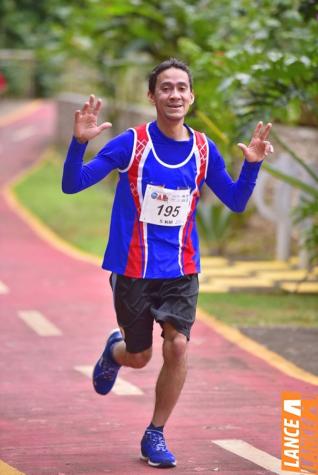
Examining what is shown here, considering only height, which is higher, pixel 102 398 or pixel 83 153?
pixel 83 153

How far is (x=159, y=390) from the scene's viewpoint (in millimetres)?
6355

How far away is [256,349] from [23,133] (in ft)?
103

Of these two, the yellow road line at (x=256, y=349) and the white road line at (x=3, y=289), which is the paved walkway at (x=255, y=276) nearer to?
the yellow road line at (x=256, y=349)

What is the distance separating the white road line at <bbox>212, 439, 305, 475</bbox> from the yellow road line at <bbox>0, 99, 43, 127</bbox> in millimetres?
37668

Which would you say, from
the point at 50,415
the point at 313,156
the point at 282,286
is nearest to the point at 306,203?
the point at 282,286

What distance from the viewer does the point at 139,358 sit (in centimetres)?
656

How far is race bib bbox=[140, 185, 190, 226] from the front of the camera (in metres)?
6.25

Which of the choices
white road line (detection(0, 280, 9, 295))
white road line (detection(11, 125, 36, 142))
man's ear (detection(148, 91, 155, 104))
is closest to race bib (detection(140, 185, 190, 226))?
man's ear (detection(148, 91, 155, 104))

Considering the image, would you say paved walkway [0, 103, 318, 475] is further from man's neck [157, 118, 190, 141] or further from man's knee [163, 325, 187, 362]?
man's neck [157, 118, 190, 141]

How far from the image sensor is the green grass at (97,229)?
11.5 metres

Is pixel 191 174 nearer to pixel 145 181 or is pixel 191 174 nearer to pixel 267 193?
pixel 145 181

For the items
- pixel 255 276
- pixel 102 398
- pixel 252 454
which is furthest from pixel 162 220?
pixel 255 276

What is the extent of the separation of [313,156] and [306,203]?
7.12ft

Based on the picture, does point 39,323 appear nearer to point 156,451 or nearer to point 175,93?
point 156,451
